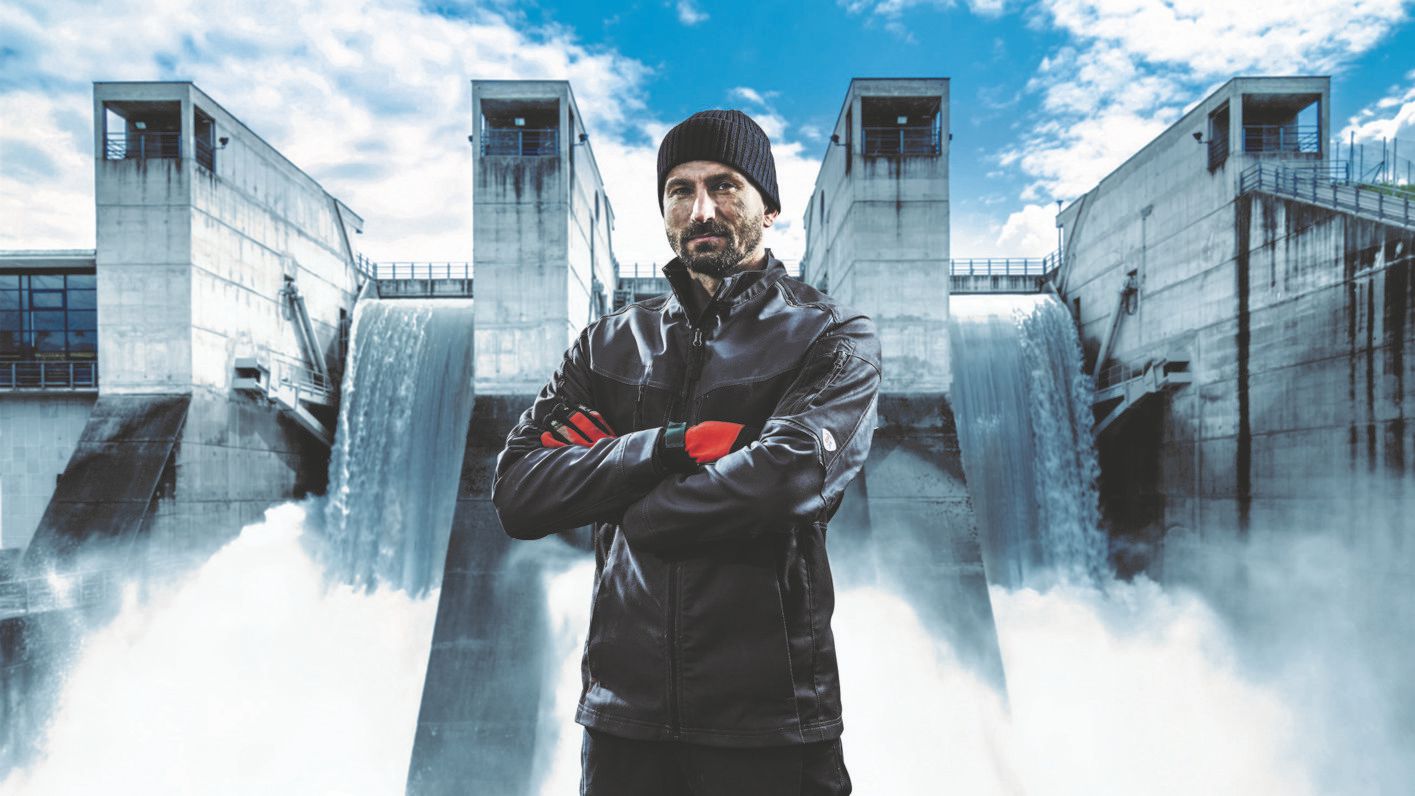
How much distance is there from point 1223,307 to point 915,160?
560 cm

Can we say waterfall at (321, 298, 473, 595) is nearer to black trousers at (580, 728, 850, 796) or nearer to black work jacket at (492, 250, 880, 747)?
black work jacket at (492, 250, 880, 747)

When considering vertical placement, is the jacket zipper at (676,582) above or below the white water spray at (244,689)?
above

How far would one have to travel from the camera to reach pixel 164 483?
1173cm

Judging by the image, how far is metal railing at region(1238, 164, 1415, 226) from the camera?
9.91 meters

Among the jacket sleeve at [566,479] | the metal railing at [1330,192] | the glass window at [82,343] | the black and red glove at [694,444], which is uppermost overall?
the metal railing at [1330,192]

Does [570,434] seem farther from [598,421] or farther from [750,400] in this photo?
[750,400]

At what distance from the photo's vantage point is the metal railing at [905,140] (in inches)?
523

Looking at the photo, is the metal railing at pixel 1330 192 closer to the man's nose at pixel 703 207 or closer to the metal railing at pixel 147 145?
the man's nose at pixel 703 207

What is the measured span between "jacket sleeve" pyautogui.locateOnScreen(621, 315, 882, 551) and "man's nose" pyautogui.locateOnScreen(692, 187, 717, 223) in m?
0.47

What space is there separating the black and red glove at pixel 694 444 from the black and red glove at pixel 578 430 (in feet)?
0.81

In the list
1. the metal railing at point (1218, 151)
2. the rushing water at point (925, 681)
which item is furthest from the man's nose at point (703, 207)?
the metal railing at point (1218, 151)

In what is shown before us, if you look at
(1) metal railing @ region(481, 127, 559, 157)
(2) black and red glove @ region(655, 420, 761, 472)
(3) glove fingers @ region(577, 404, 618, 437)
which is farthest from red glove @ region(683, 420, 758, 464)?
(1) metal railing @ region(481, 127, 559, 157)

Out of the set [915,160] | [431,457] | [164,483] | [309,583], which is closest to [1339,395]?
[915,160]

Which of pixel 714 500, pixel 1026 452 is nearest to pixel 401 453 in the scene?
pixel 1026 452
